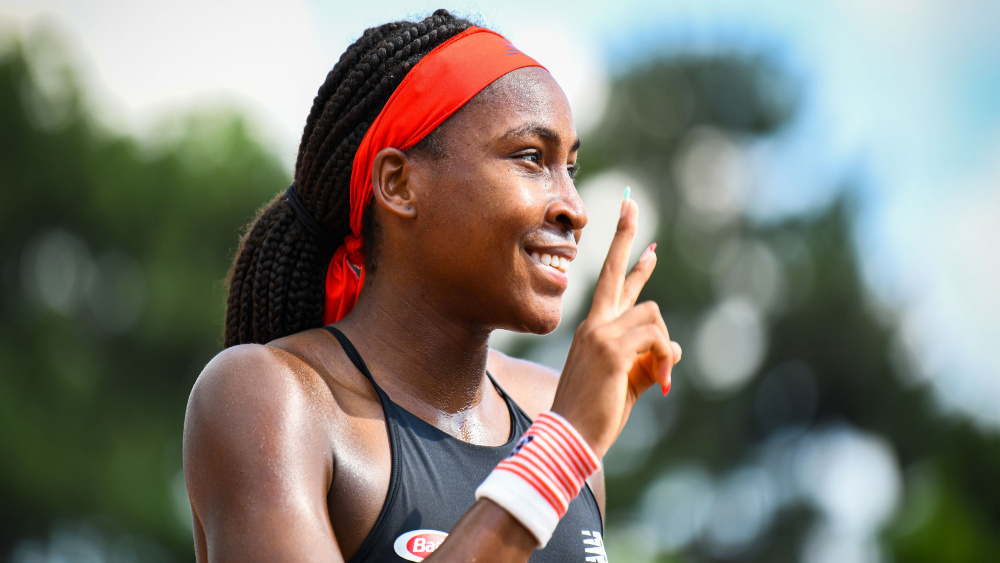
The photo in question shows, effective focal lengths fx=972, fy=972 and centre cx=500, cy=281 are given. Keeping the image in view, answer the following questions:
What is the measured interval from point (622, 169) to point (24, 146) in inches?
371

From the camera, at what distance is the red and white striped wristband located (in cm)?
213

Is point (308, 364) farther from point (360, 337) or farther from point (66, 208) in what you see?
point (66, 208)

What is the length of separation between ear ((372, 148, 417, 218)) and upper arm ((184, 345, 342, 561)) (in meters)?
0.60

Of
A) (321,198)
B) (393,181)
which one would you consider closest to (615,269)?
(393,181)

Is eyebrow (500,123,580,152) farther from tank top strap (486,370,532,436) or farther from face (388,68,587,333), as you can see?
tank top strap (486,370,532,436)

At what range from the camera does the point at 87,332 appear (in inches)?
554

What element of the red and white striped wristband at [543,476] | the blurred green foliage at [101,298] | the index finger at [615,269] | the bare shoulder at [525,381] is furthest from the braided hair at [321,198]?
the blurred green foliage at [101,298]

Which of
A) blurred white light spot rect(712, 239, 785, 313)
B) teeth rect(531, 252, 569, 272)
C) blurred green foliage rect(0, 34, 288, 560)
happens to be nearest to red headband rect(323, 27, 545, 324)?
teeth rect(531, 252, 569, 272)

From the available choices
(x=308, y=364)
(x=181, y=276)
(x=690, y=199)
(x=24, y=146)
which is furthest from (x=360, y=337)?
(x=690, y=199)

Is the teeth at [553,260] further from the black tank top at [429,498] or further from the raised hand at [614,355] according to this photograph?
the black tank top at [429,498]

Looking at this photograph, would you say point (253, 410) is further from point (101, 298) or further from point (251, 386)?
point (101, 298)

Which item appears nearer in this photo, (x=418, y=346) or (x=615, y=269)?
(x=615, y=269)

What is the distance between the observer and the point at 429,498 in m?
2.53

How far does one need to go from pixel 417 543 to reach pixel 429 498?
13 cm
